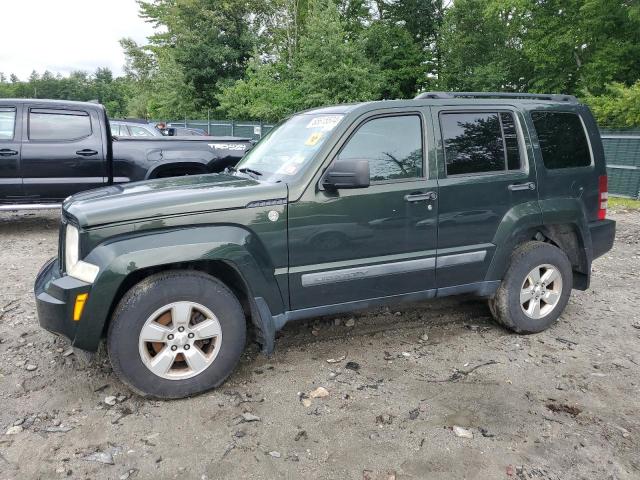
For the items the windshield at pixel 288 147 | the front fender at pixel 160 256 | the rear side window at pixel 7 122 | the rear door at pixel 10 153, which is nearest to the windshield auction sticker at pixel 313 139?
the windshield at pixel 288 147

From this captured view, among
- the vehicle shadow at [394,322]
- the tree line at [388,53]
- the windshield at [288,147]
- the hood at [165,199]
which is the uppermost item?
the tree line at [388,53]

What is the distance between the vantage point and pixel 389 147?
11.7 feet

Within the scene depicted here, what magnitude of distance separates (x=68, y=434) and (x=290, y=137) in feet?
8.35

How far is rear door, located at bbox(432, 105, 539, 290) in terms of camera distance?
3691 millimetres

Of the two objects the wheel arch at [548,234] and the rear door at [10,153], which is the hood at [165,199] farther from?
the rear door at [10,153]

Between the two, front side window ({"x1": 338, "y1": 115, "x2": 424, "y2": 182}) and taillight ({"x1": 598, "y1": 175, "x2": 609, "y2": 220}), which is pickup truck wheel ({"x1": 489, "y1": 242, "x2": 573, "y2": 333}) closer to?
taillight ({"x1": 598, "y1": 175, "x2": 609, "y2": 220})

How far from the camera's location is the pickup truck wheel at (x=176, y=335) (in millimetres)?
2920

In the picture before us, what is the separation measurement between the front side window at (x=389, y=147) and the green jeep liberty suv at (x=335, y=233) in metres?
0.01

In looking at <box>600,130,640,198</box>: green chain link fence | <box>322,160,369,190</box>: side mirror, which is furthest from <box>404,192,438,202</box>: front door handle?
<box>600,130,640,198</box>: green chain link fence

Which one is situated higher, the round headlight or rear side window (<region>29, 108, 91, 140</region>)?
rear side window (<region>29, 108, 91, 140</region>)

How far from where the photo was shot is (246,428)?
2.85m

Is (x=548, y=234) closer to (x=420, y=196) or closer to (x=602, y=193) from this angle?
(x=602, y=193)

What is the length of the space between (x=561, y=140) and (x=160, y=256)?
338cm

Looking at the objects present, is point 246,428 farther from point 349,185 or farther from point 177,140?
point 177,140
